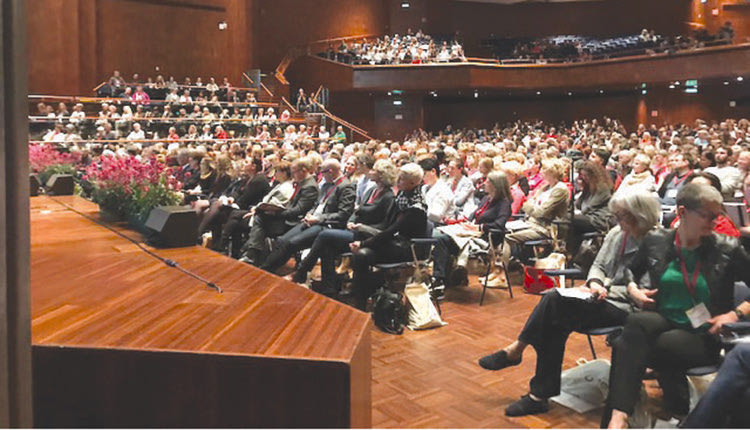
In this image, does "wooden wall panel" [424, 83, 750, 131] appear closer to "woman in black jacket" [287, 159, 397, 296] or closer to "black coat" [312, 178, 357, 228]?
"black coat" [312, 178, 357, 228]

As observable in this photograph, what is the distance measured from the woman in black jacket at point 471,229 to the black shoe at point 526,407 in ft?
6.84

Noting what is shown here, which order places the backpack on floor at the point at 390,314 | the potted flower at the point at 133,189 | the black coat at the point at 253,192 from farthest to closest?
the black coat at the point at 253,192 < the backpack on floor at the point at 390,314 < the potted flower at the point at 133,189

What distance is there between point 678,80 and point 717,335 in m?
17.7

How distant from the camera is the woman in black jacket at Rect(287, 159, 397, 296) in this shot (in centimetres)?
476

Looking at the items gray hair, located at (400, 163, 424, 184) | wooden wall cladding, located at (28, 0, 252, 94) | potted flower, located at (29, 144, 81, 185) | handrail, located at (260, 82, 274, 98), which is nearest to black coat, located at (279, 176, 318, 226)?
gray hair, located at (400, 163, 424, 184)

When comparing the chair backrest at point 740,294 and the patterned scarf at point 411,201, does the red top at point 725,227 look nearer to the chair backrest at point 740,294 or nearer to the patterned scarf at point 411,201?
the chair backrest at point 740,294

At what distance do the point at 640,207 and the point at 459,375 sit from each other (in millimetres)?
1240

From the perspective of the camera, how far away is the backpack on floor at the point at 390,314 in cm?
433

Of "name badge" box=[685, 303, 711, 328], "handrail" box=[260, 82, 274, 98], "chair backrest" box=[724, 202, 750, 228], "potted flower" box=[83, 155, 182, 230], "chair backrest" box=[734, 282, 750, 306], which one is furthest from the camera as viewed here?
"handrail" box=[260, 82, 274, 98]

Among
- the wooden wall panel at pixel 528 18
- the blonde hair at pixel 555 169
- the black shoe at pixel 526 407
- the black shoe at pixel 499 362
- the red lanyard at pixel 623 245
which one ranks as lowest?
the black shoe at pixel 526 407

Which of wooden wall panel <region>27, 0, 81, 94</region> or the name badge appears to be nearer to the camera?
the name badge

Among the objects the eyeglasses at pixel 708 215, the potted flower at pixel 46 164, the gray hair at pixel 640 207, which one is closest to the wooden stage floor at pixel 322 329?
the gray hair at pixel 640 207

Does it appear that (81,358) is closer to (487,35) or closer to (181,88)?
(181,88)

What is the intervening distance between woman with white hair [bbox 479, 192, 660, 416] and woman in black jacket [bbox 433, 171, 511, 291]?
2005 mm
